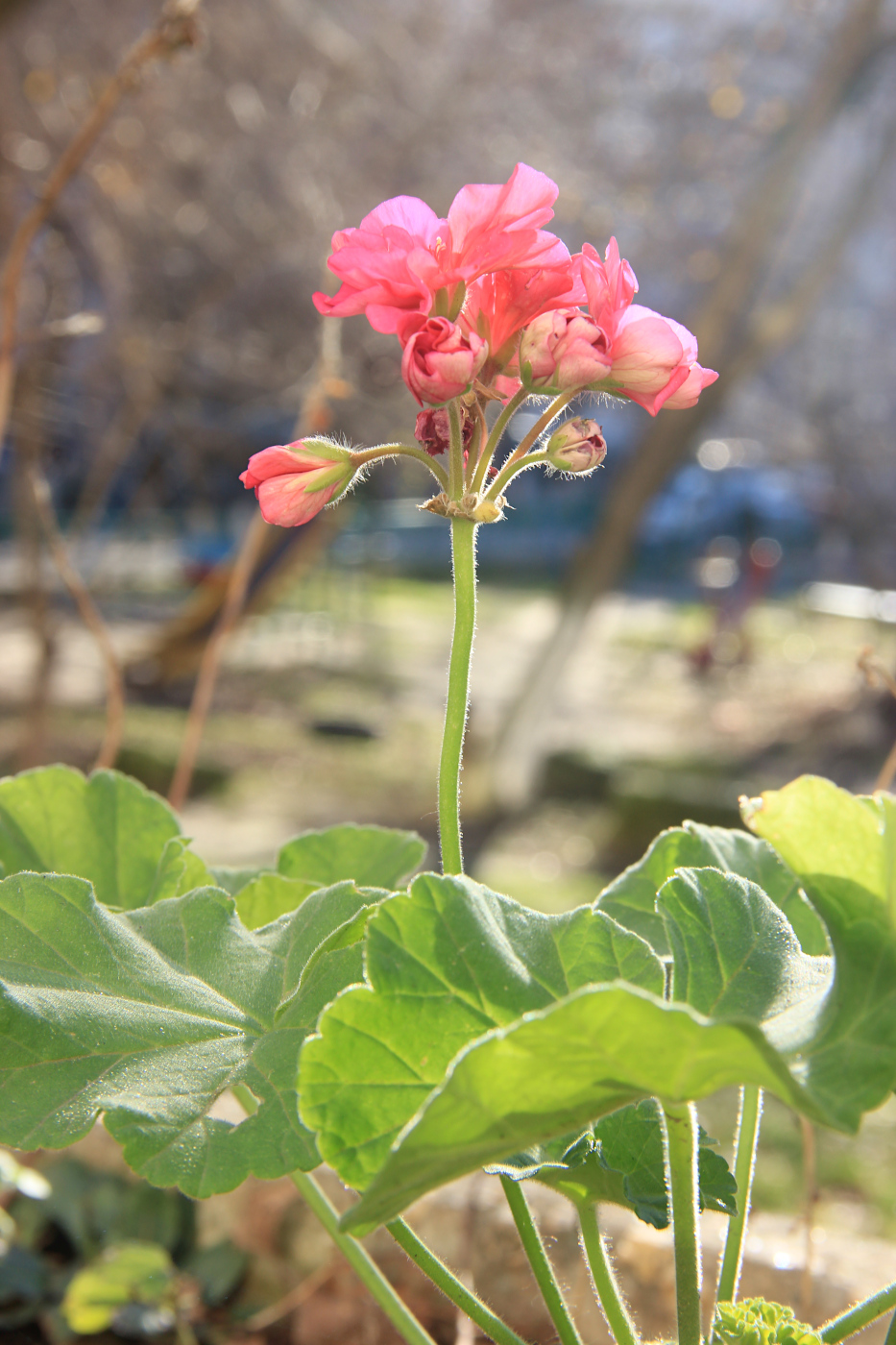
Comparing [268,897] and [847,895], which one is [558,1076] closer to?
[847,895]

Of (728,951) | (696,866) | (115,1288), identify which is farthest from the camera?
(115,1288)

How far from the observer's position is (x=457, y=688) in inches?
21.3

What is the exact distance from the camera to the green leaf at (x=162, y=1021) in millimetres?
500

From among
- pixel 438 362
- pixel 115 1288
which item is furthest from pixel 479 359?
pixel 115 1288

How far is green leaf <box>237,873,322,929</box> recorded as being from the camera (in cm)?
71

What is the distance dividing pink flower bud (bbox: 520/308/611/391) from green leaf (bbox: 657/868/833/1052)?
0.24 m

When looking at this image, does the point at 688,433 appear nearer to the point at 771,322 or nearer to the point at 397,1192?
the point at 771,322

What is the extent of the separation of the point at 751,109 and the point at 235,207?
2.79 meters

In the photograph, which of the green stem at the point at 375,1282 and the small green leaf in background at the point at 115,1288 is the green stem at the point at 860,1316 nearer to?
the green stem at the point at 375,1282

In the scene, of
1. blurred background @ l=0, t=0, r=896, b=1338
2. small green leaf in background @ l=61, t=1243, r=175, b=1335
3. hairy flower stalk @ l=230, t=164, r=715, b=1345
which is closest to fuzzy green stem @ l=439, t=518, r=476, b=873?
hairy flower stalk @ l=230, t=164, r=715, b=1345

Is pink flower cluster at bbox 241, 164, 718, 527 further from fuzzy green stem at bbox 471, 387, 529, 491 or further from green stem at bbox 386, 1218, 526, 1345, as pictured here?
green stem at bbox 386, 1218, 526, 1345

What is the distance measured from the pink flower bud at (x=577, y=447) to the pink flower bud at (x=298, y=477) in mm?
105

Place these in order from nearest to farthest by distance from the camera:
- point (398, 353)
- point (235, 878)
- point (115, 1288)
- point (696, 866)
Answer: point (696, 866)
point (235, 878)
point (115, 1288)
point (398, 353)

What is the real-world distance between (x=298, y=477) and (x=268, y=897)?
279mm
